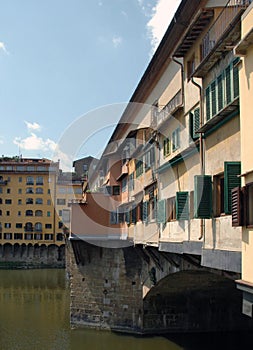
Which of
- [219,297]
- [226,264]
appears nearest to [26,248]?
[219,297]

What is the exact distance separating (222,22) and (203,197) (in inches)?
164

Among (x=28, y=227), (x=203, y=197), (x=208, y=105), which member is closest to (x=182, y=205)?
(x=203, y=197)

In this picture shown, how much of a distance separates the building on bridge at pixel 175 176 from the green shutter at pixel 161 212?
4cm

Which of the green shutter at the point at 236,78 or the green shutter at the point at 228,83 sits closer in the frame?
the green shutter at the point at 236,78

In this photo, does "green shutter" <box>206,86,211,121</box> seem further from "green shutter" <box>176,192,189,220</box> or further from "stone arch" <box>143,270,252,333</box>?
"stone arch" <box>143,270,252,333</box>

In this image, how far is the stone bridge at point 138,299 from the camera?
914 inches

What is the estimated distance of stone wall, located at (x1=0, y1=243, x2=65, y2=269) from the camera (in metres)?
76.4

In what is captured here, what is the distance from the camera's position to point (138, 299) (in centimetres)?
2419

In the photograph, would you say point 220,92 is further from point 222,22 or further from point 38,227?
point 38,227

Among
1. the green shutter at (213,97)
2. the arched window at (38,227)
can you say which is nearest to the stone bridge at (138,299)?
the green shutter at (213,97)

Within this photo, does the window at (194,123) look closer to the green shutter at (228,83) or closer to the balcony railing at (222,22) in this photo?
the balcony railing at (222,22)

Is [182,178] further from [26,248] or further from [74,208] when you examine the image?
[26,248]

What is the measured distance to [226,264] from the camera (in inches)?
385

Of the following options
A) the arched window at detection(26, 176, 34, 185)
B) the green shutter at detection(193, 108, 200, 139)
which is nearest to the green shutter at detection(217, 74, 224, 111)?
the green shutter at detection(193, 108, 200, 139)
